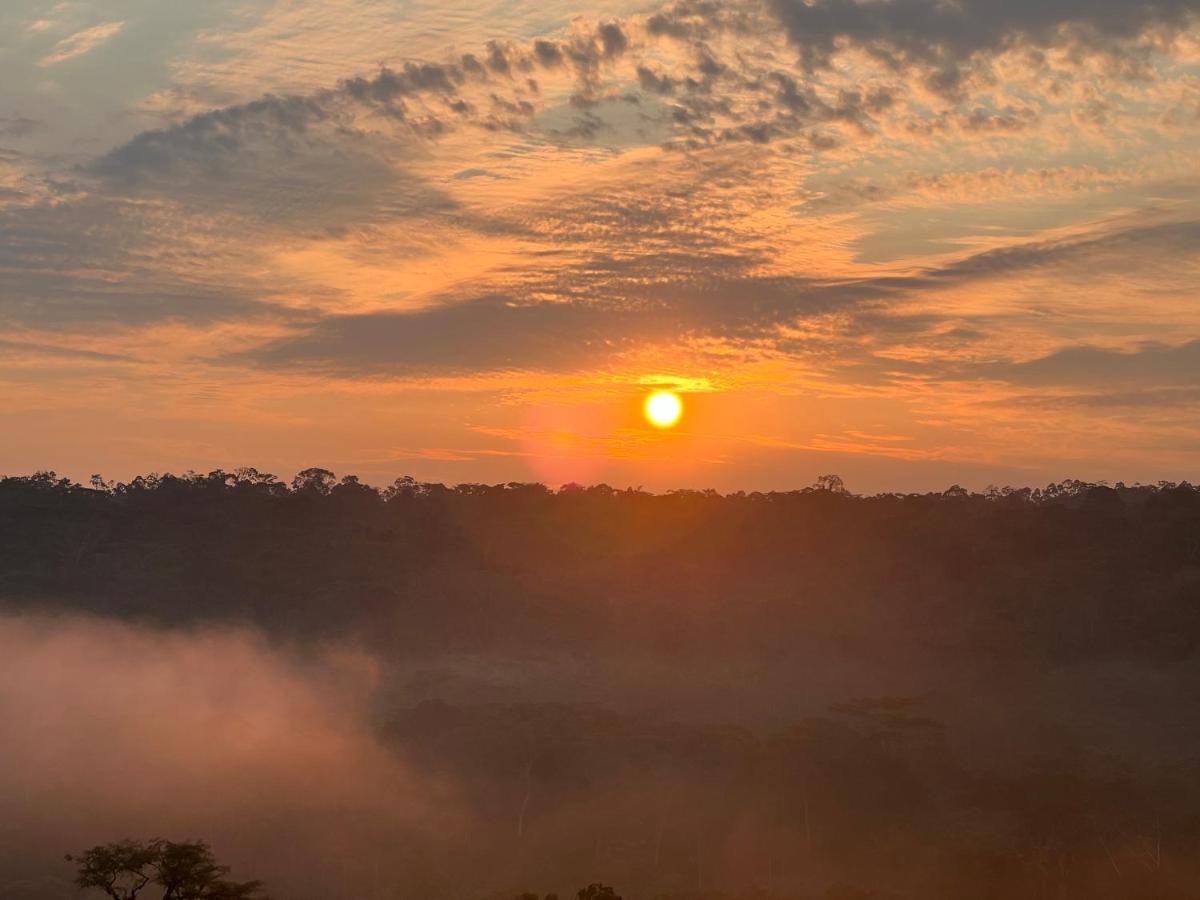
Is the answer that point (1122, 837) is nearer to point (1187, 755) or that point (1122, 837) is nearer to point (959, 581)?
point (1187, 755)

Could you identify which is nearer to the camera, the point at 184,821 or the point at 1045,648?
the point at 184,821

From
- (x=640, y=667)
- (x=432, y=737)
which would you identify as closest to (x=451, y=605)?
(x=640, y=667)

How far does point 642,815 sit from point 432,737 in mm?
26964

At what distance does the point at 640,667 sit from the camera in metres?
171

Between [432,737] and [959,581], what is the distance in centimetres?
7941

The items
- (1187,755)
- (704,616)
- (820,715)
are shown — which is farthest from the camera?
(704,616)

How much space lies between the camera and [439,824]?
4906 inches

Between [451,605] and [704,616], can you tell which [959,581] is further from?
[451,605]

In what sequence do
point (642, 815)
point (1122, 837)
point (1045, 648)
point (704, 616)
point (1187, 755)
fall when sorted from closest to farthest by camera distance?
point (1122, 837) → point (642, 815) → point (1187, 755) → point (1045, 648) → point (704, 616)

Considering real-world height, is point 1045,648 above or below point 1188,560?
below

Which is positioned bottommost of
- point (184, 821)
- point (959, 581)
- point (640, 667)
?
point (184, 821)

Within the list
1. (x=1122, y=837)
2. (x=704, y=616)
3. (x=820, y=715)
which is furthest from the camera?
(x=704, y=616)

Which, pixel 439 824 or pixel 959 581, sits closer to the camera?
pixel 439 824

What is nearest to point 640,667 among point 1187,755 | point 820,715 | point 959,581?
point 820,715
